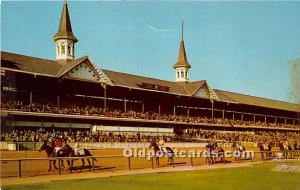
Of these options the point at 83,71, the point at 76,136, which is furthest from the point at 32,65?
the point at 76,136

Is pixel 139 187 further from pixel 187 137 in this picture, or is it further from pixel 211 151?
pixel 187 137

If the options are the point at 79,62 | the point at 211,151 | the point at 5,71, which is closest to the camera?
the point at 211,151

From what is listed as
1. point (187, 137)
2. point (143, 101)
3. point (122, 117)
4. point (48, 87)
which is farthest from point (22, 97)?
point (187, 137)

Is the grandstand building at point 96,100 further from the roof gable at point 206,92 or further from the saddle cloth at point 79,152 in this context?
the saddle cloth at point 79,152

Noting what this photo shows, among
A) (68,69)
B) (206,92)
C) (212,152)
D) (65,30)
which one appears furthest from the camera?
(206,92)

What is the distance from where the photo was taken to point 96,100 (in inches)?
1785

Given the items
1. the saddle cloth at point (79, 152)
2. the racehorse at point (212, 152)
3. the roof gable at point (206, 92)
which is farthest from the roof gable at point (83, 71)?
the saddle cloth at point (79, 152)

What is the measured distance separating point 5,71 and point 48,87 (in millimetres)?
5393

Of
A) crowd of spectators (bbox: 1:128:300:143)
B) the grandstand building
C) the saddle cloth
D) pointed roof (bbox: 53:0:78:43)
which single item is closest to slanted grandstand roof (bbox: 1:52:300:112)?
the grandstand building

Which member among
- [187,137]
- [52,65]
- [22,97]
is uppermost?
[52,65]

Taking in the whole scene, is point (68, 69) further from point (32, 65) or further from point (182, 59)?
point (182, 59)

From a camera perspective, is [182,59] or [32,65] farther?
[182,59]

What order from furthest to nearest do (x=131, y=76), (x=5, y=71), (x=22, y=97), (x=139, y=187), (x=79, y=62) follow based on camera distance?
(x=131, y=76) → (x=79, y=62) → (x=22, y=97) → (x=5, y=71) → (x=139, y=187)

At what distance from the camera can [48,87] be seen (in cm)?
4053
